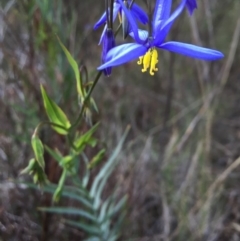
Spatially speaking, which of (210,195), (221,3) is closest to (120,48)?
(210,195)

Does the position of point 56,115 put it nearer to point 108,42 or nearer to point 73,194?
point 108,42

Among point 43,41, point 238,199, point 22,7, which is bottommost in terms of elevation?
point 238,199

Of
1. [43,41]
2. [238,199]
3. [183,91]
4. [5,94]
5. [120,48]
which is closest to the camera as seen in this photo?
[120,48]

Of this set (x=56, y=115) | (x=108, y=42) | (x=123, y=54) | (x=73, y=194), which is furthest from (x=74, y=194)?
(x=123, y=54)

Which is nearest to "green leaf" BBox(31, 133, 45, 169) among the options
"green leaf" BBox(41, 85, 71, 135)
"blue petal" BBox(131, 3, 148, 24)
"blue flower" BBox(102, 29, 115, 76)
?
"green leaf" BBox(41, 85, 71, 135)

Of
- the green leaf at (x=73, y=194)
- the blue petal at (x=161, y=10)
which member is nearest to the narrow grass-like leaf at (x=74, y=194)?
the green leaf at (x=73, y=194)

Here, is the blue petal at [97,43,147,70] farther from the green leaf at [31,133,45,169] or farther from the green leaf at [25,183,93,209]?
the green leaf at [25,183,93,209]

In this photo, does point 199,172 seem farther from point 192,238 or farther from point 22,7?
point 22,7
